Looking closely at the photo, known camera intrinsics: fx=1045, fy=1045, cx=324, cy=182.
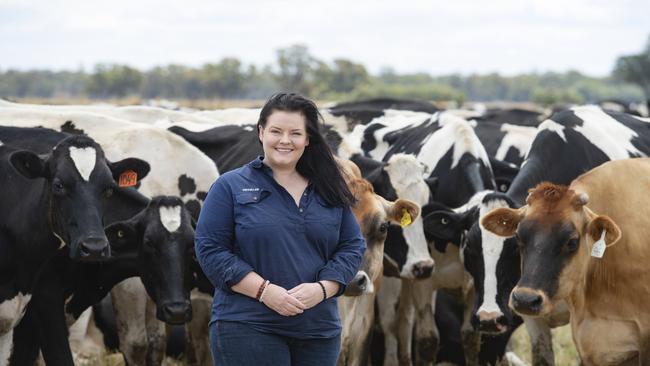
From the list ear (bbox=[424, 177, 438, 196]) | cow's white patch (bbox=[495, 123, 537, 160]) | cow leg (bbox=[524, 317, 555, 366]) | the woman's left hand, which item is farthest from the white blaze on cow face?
cow's white patch (bbox=[495, 123, 537, 160])

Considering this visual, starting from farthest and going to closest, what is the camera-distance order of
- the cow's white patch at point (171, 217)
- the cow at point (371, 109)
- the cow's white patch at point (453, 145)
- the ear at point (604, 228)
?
the cow at point (371, 109)
the cow's white patch at point (453, 145)
the cow's white patch at point (171, 217)
the ear at point (604, 228)

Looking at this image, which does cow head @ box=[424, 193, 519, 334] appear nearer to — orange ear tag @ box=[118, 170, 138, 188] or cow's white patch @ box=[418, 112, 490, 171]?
cow's white patch @ box=[418, 112, 490, 171]

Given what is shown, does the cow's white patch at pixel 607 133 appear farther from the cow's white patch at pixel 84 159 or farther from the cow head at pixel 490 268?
the cow's white patch at pixel 84 159

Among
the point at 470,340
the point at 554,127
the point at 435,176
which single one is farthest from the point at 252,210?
the point at 435,176

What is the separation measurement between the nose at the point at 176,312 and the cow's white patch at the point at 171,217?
19.4 inches

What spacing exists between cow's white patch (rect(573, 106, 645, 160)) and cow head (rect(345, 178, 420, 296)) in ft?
6.91

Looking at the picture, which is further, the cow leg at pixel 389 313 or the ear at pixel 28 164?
the cow leg at pixel 389 313

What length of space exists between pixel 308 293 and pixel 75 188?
2.49m

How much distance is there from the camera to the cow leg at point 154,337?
7754mm

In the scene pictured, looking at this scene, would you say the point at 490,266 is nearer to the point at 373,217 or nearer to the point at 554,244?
the point at 373,217

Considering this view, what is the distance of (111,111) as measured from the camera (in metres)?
10.7

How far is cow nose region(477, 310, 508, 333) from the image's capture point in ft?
22.3

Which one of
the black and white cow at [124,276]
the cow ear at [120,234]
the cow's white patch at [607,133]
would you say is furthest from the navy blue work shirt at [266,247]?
the cow's white patch at [607,133]

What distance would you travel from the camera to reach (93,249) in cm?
599
